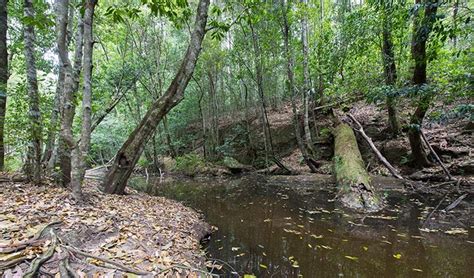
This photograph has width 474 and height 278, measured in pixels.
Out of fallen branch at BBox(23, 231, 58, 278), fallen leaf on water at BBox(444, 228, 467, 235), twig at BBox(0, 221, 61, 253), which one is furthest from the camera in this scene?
fallen leaf on water at BBox(444, 228, 467, 235)

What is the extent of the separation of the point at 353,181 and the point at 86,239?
630cm

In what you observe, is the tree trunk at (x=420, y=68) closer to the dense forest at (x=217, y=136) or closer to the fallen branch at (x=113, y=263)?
the dense forest at (x=217, y=136)

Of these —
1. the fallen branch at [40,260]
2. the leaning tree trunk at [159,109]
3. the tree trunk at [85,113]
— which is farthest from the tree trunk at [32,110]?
the fallen branch at [40,260]

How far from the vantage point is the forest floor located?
2.32 m

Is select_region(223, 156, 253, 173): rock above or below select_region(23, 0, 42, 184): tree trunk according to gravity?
below

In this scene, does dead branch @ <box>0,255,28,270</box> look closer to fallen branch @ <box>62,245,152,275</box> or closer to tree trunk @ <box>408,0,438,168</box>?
fallen branch @ <box>62,245,152,275</box>

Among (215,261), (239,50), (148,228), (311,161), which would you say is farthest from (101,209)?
(239,50)

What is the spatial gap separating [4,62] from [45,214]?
4.32 m

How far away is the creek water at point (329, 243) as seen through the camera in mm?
3500

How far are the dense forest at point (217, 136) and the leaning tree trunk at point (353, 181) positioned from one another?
0.15 feet

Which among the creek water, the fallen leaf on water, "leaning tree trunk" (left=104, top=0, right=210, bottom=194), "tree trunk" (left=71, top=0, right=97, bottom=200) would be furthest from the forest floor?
the fallen leaf on water

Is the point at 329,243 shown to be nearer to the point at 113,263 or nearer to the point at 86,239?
the point at 113,263

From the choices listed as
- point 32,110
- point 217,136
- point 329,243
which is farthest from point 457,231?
point 217,136

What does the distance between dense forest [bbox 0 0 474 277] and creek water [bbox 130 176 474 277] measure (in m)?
0.07
